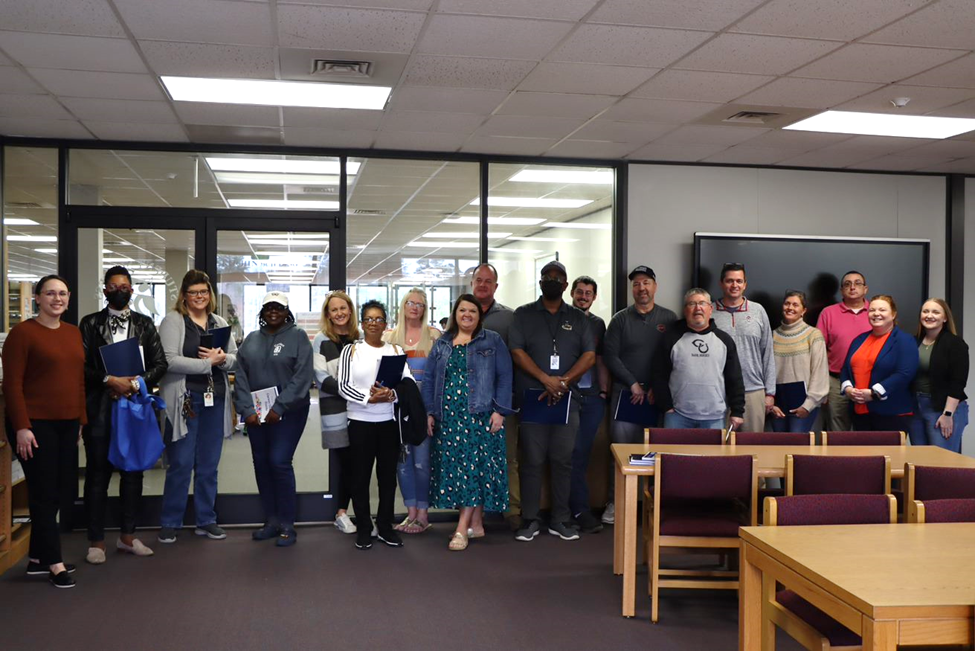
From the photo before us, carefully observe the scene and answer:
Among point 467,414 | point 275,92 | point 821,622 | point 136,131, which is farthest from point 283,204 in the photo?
point 821,622

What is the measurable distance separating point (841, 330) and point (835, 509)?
3.81 meters

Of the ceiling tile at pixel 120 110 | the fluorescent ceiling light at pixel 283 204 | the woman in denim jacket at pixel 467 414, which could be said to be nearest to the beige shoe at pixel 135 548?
the woman in denim jacket at pixel 467 414

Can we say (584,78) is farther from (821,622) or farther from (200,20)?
(821,622)

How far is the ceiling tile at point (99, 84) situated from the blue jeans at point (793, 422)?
4.80 meters

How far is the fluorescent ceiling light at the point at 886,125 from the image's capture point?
541cm

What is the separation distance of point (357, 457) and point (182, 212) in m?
2.39

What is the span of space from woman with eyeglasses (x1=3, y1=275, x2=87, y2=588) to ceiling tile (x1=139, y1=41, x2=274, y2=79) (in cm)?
133

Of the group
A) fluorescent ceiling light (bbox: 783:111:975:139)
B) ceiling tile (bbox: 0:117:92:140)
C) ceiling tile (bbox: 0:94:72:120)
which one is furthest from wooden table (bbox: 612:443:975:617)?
ceiling tile (bbox: 0:117:92:140)

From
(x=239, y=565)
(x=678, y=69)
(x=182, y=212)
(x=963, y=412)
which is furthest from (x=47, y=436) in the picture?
(x=963, y=412)

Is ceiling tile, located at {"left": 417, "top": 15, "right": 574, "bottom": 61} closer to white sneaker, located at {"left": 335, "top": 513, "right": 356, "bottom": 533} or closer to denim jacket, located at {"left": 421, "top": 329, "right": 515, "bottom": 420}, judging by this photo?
denim jacket, located at {"left": 421, "top": 329, "right": 515, "bottom": 420}

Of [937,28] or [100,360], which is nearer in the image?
[937,28]

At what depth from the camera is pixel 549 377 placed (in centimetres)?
555

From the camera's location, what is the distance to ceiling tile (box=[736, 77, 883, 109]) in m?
4.64

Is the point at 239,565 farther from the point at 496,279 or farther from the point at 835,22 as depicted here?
the point at 835,22
